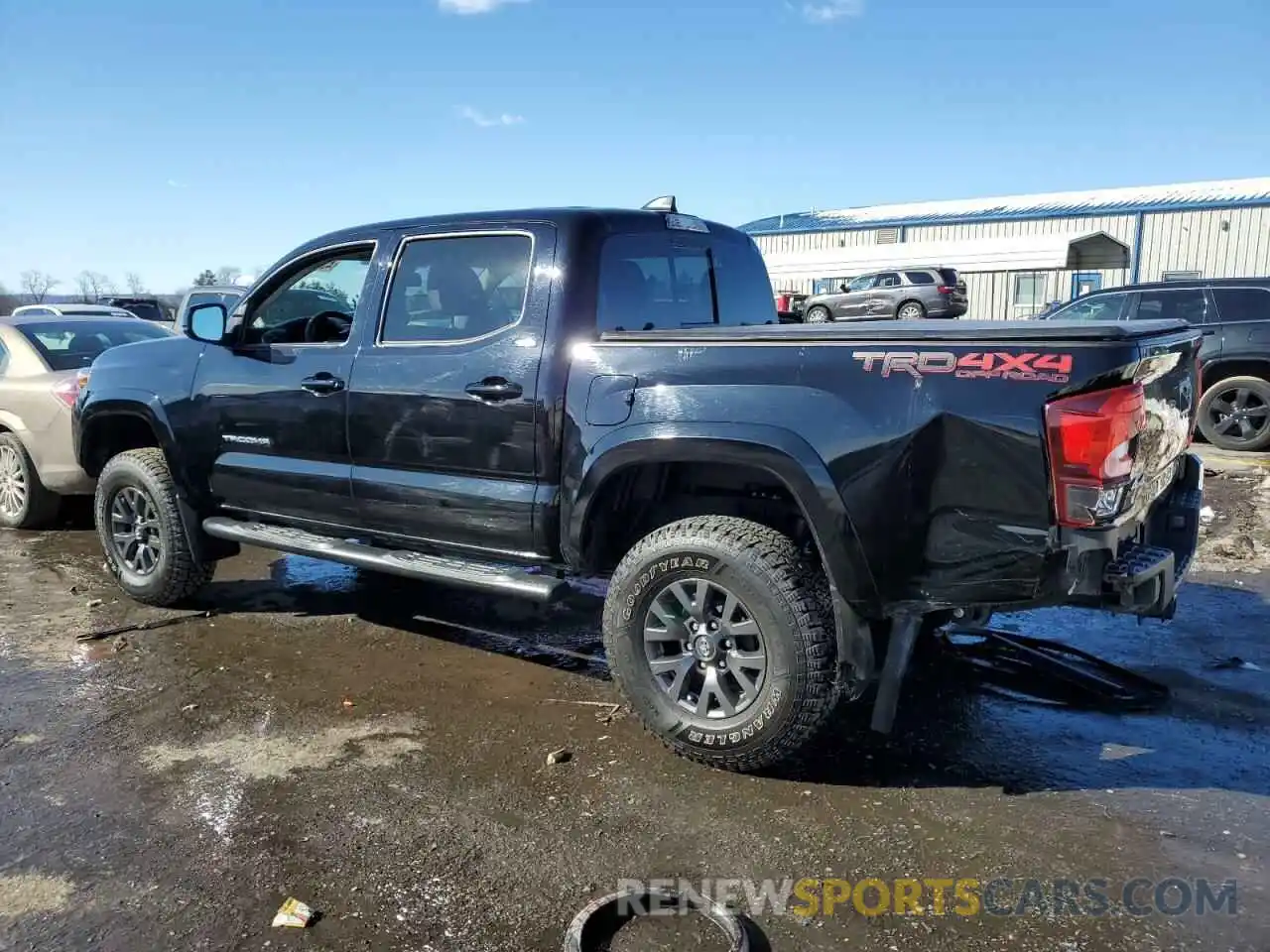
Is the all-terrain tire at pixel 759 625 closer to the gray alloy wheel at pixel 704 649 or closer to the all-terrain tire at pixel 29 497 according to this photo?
the gray alloy wheel at pixel 704 649

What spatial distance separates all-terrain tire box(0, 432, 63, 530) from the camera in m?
7.14

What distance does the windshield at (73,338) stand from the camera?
7.12 metres

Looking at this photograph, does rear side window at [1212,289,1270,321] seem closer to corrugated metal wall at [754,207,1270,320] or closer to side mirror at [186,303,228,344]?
side mirror at [186,303,228,344]

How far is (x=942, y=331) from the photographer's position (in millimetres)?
2977

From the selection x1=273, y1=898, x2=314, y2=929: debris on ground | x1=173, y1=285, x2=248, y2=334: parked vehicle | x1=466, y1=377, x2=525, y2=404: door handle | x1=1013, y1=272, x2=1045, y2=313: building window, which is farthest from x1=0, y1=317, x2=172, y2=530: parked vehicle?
x1=1013, y1=272, x2=1045, y2=313: building window

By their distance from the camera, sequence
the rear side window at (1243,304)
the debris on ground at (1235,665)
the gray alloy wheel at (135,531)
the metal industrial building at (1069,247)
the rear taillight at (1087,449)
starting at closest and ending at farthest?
the rear taillight at (1087,449)
the debris on ground at (1235,665)
the gray alloy wheel at (135,531)
the rear side window at (1243,304)
the metal industrial building at (1069,247)

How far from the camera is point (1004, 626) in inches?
197

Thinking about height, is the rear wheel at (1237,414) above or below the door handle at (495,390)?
below

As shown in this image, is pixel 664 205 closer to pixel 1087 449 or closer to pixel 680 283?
pixel 680 283

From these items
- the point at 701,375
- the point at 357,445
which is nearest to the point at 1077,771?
the point at 701,375

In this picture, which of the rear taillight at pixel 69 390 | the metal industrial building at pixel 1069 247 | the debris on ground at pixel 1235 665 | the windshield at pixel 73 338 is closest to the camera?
the debris on ground at pixel 1235 665

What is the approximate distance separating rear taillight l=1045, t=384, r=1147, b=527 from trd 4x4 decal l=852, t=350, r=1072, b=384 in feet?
0.32

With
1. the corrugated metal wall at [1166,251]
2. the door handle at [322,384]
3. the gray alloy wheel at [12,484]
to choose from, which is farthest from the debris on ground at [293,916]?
the corrugated metal wall at [1166,251]

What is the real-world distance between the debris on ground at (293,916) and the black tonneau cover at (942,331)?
7.13ft
